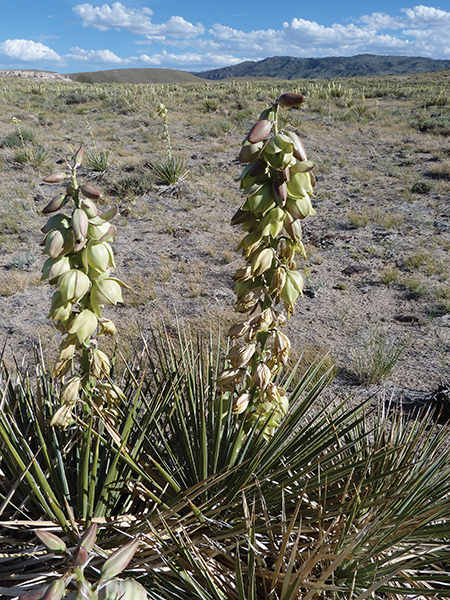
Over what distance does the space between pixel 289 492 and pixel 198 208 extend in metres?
6.16

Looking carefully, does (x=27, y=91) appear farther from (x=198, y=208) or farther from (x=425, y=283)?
(x=425, y=283)

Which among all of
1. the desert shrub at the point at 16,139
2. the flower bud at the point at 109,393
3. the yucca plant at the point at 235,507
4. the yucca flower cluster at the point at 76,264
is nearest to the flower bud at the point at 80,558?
the yucca plant at the point at 235,507

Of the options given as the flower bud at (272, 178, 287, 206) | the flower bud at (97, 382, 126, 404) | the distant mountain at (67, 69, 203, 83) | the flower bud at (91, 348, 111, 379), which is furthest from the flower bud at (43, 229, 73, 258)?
the distant mountain at (67, 69, 203, 83)

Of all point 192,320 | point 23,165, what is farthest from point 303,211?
point 23,165

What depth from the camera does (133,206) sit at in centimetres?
706

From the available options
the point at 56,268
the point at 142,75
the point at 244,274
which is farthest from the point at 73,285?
the point at 142,75

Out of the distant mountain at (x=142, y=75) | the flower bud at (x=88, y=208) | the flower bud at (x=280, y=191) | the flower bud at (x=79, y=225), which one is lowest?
the flower bud at (x=79, y=225)

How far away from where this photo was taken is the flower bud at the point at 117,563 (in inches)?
22.8

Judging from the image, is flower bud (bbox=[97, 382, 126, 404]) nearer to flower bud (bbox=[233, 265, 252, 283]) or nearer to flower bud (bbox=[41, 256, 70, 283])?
flower bud (bbox=[41, 256, 70, 283])

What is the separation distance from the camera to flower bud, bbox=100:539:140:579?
58 cm

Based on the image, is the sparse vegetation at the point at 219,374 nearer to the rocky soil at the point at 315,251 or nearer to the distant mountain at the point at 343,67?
the rocky soil at the point at 315,251

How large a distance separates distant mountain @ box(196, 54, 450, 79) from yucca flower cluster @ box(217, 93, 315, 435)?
179m

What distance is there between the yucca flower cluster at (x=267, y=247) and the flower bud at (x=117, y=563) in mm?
733

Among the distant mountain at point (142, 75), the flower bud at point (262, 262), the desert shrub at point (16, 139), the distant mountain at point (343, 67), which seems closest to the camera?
the flower bud at point (262, 262)
